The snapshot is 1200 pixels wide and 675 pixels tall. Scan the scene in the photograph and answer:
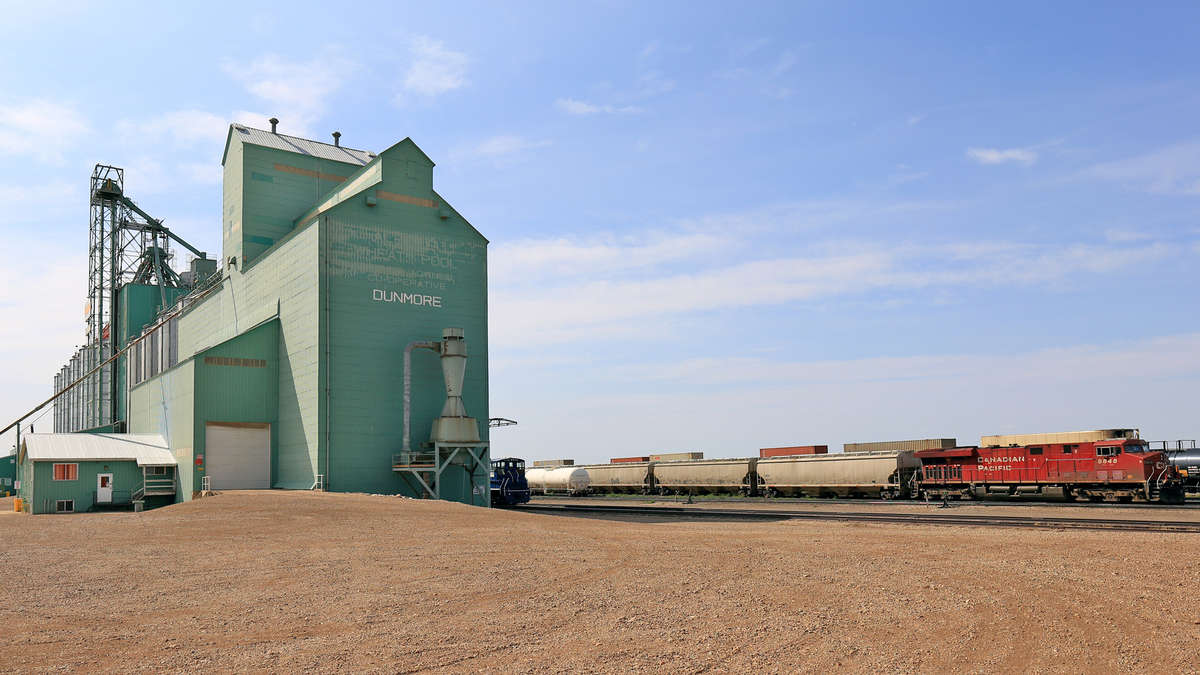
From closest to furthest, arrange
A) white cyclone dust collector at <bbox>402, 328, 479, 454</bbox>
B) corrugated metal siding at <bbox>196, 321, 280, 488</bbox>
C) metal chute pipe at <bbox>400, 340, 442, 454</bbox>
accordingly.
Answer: white cyclone dust collector at <bbox>402, 328, 479, 454</bbox>, metal chute pipe at <bbox>400, 340, 442, 454</bbox>, corrugated metal siding at <bbox>196, 321, 280, 488</bbox>

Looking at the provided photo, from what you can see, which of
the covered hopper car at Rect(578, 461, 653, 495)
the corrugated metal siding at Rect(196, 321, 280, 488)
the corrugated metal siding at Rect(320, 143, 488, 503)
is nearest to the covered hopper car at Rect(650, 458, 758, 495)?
the covered hopper car at Rect(578, 461, 653, 495)

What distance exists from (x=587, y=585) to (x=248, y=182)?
4353 cm

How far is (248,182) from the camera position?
51219mm

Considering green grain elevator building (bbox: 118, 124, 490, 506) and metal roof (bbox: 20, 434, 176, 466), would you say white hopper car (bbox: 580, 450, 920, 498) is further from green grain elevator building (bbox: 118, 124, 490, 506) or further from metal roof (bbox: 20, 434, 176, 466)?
metal roof (bbox: 20, 434, 176, 466)

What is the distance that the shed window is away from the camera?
144 feet

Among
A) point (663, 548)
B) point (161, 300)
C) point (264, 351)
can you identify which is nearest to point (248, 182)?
point (264, 351)

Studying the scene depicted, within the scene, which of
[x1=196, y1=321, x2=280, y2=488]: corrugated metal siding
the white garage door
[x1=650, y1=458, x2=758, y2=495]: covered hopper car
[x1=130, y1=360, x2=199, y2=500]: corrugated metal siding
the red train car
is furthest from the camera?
[x1=650, y1=458, x2=758, y2=495]: covered hopper car

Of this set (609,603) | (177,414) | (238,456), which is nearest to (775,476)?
(238,456)

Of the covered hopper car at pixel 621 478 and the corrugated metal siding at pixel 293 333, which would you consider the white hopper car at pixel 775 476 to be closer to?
the covered hopper car at pixel 621 478

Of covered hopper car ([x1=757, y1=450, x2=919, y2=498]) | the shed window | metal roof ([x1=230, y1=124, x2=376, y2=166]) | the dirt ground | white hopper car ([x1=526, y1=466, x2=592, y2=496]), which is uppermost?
Result: metal roof ([x1=230, y1=124, x2=376, y2=166])

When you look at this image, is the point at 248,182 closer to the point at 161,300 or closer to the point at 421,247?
the point at 421,247

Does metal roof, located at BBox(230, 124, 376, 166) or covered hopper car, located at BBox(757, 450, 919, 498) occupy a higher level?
metal roof, located at BBox(230, 124, 376, 166)

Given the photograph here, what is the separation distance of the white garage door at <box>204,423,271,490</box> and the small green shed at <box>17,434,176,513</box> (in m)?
3.89

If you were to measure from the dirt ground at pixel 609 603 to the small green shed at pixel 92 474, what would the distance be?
24208mm
